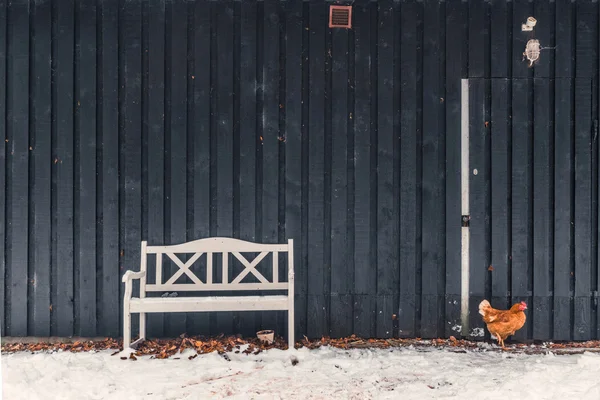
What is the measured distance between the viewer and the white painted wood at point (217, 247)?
13.5 ft

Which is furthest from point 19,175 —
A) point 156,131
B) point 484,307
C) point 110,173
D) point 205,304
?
point 484,307

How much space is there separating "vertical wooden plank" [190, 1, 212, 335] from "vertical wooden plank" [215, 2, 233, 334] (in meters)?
0.10

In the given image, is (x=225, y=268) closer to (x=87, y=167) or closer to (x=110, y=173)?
(x=110, y=173)

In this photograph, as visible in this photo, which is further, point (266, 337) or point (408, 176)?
point (408, 176)

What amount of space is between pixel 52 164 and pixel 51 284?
120 cm

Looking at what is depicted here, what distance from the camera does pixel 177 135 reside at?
4.25 metres

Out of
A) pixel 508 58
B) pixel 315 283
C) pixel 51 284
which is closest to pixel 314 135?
pixel 315 283

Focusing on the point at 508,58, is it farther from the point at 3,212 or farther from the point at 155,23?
the point at 3,212

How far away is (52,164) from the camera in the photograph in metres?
4.25

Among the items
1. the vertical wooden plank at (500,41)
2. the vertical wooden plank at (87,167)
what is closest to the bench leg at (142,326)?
the vertical wooden plank at (87,167)

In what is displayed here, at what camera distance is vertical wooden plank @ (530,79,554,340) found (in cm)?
425

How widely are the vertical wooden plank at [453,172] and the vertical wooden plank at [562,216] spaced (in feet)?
3.15

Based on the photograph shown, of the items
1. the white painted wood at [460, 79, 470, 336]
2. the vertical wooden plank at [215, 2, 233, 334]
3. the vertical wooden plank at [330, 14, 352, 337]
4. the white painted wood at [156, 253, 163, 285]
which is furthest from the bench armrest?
the white painted wood at [460, 79, 470, 336]

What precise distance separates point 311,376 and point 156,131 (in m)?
2.74
